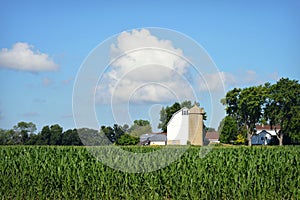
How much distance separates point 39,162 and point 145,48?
16.9 feet

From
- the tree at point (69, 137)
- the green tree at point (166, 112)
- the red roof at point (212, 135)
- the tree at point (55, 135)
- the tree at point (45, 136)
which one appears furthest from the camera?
the tree at point (45, 136)

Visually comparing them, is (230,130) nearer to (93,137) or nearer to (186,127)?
(186,127)

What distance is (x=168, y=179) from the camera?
43.5 feet

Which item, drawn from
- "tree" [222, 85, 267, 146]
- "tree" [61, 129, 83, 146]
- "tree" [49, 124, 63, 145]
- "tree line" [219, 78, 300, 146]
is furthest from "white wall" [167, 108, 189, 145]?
"tree" [222, 85, 267, 146]

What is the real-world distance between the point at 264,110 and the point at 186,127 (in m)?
50.1

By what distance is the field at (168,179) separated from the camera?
1326 centimetres

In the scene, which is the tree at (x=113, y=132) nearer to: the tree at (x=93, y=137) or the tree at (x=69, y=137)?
the tree at (x=93, y=137)

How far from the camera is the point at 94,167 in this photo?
13.6 m

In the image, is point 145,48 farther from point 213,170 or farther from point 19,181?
point 19,181

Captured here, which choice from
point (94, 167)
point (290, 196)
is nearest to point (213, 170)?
point (290, 196)

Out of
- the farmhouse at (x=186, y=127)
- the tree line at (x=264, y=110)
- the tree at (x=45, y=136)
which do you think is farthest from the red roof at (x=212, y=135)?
the tree line at (x=264, y=110)

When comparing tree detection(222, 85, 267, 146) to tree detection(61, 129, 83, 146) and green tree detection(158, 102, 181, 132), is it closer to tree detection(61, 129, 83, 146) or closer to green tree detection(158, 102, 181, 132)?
tree detection(61, 129, 83, 146)

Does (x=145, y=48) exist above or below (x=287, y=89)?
below

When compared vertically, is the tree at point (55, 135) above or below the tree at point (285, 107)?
below
